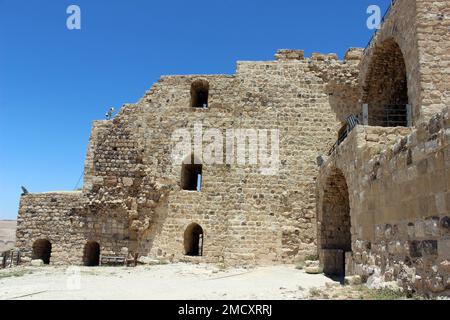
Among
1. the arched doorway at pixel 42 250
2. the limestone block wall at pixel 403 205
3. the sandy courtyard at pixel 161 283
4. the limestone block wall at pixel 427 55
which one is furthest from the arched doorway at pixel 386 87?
the arched doorway at pixel 42 250

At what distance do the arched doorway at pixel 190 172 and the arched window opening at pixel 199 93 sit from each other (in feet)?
7.31

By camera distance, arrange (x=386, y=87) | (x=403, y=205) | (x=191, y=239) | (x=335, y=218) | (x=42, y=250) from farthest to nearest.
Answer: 1. (x=42, y=250)
2. (x=191, y=239)
3. (x=386, y=87)
4. (x=335, y=218)
5. (x=403, y=205)

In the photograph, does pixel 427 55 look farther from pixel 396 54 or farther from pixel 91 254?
pixel 91 254

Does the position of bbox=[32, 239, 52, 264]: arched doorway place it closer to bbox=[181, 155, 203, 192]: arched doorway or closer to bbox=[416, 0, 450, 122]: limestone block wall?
bbox=[181, 155, 203, 192]: arched doorway

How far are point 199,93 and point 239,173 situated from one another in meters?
4.07

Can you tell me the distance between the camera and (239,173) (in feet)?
43.9

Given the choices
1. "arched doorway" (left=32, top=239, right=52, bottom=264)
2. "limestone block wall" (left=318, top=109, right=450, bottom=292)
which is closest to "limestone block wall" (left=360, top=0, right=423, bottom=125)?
"limestone block wall" (left=318, top=109, right=450, bottom=292)

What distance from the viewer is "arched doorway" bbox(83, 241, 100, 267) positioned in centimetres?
1430

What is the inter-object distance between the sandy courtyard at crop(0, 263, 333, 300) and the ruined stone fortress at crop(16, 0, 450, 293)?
43.8 inches

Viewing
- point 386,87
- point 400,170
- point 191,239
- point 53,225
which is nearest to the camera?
point 400,170

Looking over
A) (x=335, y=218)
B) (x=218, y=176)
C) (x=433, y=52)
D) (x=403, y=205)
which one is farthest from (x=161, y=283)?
(x=433, y=52)

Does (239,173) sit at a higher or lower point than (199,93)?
lower
